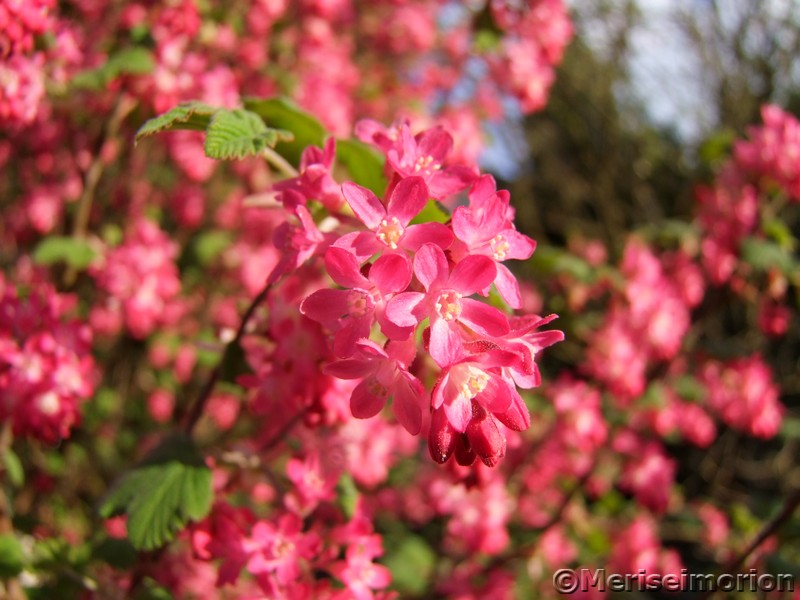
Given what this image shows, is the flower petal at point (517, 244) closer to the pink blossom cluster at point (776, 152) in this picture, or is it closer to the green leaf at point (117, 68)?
the green leaf at point (117, 68)

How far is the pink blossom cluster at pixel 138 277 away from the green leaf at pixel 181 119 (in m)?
1.75

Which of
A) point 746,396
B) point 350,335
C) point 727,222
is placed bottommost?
point 746,396

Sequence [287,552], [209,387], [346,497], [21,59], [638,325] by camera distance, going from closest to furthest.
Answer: [287,552]
[209,387]
[346,497]
[21,59]
[638,325]

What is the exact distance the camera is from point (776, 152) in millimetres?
2816

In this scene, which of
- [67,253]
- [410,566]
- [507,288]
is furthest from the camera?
[410,566]

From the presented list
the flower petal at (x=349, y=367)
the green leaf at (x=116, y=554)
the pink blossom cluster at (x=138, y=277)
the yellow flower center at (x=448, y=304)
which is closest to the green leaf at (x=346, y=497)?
the green leaf at (x=116, y=554)

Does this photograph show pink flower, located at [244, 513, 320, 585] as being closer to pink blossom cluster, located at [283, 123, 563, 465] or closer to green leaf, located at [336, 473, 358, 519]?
green leaf, located at [336, 473, 358, 519]

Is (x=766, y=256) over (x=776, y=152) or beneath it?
beneath

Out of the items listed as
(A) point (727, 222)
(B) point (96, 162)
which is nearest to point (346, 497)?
(B) point (96, 162)

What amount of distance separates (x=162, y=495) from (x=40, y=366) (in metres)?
0.58

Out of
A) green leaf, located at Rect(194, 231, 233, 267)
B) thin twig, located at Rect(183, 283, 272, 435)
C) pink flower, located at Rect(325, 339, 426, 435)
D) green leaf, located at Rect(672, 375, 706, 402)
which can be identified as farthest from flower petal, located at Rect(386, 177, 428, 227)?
green leaf, located at Rect(672, 375, 706, 402)

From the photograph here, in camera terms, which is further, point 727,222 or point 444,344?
point 727,222

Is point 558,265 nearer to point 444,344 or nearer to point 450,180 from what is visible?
point 450,180

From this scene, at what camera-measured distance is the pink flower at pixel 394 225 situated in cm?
107
